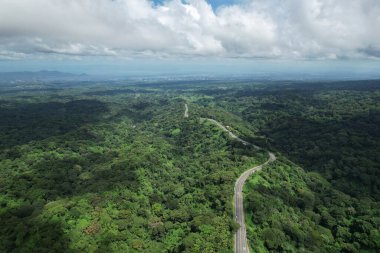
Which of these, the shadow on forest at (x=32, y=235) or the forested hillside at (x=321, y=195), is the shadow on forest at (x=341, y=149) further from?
the shadow on forest at (x=32, y=235)

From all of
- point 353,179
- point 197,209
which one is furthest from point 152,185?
point 353,179

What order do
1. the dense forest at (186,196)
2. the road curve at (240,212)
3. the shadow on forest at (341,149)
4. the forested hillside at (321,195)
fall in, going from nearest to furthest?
the road curve at (240,212), the dense forest at (186,196), the forested hillside at (321,195), the shadow on forest at (341,149)

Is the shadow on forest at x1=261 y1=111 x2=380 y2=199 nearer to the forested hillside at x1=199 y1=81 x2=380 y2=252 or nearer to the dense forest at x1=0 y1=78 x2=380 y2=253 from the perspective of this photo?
the forested hillside at x1=199 y1=81 x2=380 y2=252

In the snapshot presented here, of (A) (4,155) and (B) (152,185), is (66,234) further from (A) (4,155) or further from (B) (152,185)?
(A) (4,155)

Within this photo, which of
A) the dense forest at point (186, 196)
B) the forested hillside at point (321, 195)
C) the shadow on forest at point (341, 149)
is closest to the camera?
the dense forest at point (186, 196)

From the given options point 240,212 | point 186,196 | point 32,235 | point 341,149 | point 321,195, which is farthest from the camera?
point 341,149

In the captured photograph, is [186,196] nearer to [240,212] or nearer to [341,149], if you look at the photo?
[240,212]

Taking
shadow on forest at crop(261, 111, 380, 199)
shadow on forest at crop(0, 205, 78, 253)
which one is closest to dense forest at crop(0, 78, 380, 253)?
shadow on forest at crop(0, 205, 78, 253)

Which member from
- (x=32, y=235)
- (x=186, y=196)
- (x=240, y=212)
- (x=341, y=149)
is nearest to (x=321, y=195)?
(x=341, y=149)

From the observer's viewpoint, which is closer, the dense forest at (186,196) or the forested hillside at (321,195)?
the dense forest at (186,196)

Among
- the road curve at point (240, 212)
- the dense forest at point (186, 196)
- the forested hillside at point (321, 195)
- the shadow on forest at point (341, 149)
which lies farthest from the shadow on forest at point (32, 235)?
the shadow on forest at point (341, 149)

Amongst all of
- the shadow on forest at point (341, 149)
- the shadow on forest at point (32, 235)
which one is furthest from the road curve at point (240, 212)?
the shadow on forest at point (32, 235)
